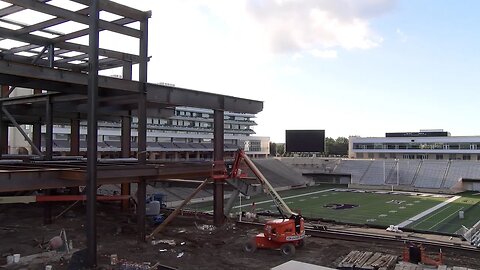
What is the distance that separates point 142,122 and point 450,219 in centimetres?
2864

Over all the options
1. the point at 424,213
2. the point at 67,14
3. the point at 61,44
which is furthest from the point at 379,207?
the point at 67,14

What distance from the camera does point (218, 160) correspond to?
977 inches

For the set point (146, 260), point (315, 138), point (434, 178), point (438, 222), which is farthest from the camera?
point (315, 138)

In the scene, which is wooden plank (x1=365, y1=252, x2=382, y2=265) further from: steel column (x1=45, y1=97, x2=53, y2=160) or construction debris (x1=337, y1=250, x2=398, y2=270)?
steel column (x1=45, y1=97, x2=53, y2=160)

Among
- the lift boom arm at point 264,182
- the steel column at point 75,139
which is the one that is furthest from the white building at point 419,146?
the lift boom arm at point 264,182

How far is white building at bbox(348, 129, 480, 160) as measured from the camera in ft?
290

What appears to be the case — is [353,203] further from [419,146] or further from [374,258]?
[419,146]

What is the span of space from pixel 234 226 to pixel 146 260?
8.88m

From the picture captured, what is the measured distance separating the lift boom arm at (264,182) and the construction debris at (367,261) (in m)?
4.08

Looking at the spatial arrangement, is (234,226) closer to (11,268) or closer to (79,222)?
(79,222)

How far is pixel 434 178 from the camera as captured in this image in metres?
66.8

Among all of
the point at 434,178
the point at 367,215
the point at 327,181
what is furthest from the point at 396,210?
the point at 327,181

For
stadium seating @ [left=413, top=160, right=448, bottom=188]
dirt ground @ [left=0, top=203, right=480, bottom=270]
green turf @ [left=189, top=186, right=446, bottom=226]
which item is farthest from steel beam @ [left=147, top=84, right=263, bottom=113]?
stadium seating @ [left=413, top=160, right=448, bottom=188]

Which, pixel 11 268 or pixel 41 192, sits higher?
pixel 41 192
